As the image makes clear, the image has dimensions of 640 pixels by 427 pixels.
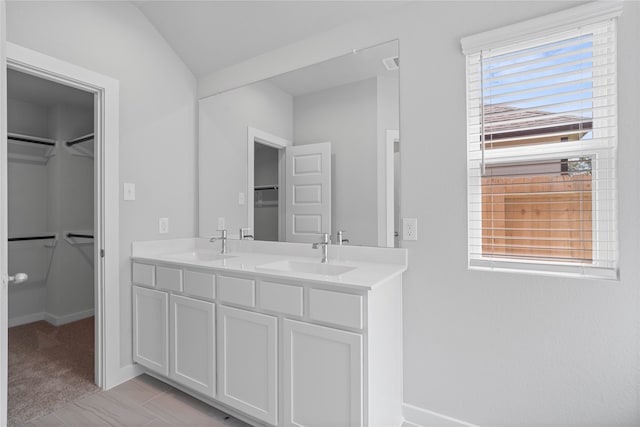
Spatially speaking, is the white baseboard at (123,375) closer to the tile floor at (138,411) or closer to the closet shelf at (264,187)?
the tile floor at (138,411)

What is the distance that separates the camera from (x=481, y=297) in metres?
1.65

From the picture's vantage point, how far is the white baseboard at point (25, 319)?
3.44 meters

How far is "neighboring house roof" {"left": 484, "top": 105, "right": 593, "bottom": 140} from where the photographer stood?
4.93ft

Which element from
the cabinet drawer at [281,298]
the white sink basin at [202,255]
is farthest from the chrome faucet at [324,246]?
the white sink basin at [202,255]

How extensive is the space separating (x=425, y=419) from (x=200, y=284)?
4.68ft

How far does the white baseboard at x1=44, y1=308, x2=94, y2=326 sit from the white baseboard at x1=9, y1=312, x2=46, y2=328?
0.18ft

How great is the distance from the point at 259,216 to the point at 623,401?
212cm

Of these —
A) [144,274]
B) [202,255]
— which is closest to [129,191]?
[144,274]

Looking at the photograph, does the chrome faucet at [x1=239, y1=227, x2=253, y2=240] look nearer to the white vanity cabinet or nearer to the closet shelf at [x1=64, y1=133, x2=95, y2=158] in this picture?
the white vanity cabinet

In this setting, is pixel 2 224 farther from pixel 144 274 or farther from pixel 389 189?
pixel 389 189

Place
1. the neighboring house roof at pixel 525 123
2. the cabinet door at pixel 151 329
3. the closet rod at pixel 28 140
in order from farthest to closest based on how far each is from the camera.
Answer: the closet rod at pixel 28 140, the cabinet door at pixel 151 329, the neighboring house roof at pixel 525 123

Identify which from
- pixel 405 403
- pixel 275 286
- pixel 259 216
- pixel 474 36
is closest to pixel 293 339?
pixel 275 286

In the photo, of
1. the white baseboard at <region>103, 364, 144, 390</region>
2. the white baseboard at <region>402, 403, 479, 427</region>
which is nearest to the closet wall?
the white baseboard at <region>103, 364, 144, 390</region>

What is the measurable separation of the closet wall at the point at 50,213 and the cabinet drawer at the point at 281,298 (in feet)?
9.00
